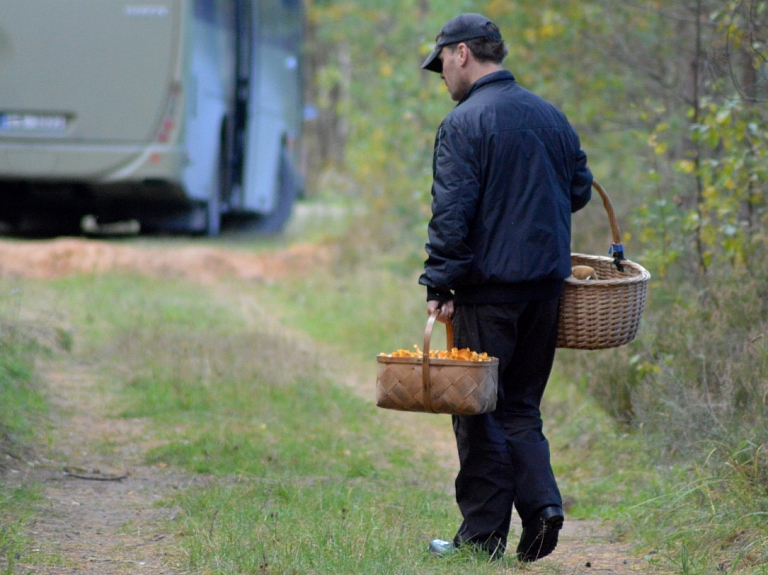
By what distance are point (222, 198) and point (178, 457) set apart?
9.03m

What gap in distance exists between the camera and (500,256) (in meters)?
3.93

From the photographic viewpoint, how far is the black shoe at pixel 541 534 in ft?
13.2

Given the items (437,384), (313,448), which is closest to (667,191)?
(313,448)

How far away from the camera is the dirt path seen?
4008 millimetres

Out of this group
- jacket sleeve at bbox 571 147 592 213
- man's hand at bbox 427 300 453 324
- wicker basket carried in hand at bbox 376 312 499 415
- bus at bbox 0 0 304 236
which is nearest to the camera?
wicker basket carried in hand at bbox 376 312 499 415

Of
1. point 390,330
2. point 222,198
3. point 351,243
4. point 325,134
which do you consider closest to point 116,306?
point 390,330

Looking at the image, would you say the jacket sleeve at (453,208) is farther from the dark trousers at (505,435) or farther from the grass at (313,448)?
the grass at (313,448)

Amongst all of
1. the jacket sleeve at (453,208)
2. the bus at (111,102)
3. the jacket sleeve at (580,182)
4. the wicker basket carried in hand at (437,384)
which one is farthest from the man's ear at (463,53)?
the bus at (111,102)

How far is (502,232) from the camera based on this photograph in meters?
3.94

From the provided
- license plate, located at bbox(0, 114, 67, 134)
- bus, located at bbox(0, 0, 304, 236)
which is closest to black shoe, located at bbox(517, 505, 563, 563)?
bus, located at bbox(0, 0, 304, 236)

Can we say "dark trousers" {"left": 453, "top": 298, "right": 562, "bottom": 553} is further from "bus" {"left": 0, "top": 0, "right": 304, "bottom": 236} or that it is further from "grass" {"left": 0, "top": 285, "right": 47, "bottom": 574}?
"bus" {"left": 0, "top": 0, "right": 304, "bottom": 236}

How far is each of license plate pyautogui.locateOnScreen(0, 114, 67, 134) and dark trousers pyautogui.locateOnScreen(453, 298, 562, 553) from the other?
27.7ft

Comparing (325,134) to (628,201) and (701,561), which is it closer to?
(628,201)

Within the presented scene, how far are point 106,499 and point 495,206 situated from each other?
85.5 inches
